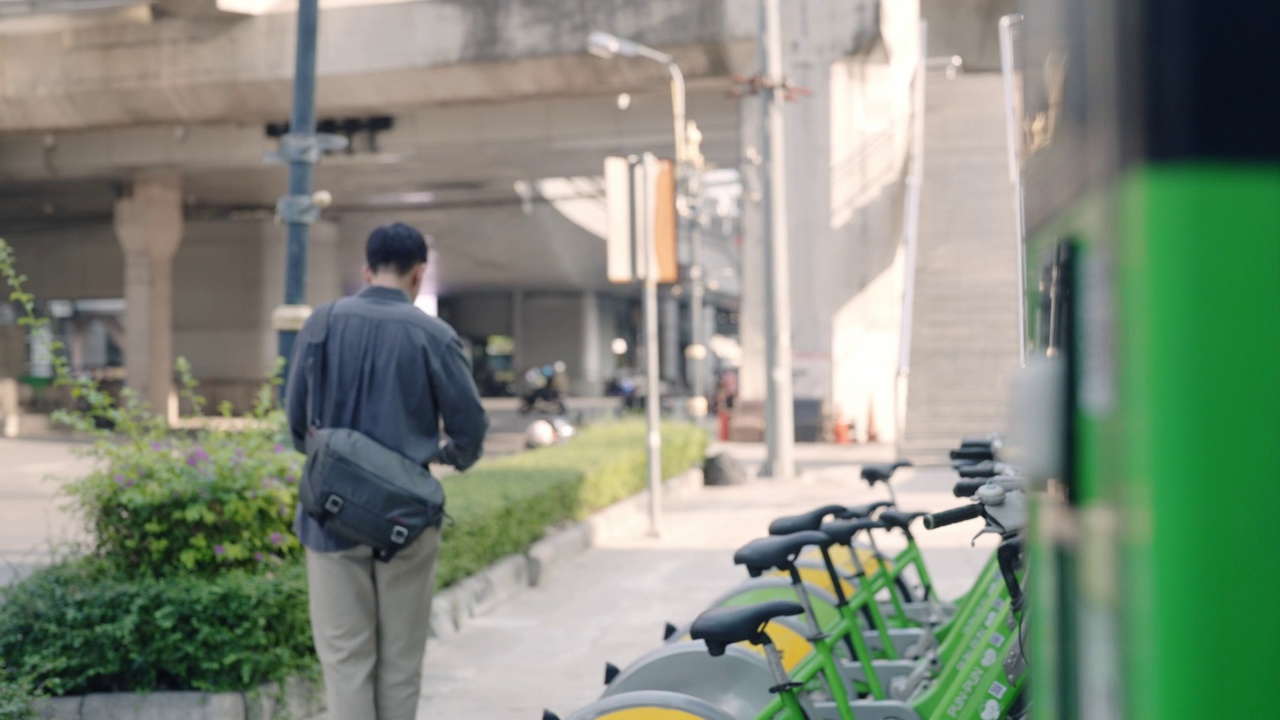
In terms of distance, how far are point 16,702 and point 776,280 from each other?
1474 cm

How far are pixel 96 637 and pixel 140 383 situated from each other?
110ft

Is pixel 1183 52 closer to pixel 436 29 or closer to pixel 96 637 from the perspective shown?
pixel 96 637

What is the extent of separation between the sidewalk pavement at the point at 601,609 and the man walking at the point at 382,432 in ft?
6.16

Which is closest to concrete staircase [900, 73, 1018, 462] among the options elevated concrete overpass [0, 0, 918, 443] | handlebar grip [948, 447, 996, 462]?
elevated concrete overpass [0, 0, 918, 443]

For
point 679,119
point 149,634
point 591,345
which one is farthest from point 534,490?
point 591,345

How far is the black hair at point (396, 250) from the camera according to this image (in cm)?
426

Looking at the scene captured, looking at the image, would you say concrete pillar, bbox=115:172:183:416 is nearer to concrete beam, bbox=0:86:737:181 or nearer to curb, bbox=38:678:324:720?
concrete beam, bbox=0:86:737:181

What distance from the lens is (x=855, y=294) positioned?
27172mm

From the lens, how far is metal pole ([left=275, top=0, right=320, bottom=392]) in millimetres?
7504

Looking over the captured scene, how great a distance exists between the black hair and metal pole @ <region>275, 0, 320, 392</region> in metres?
3.22

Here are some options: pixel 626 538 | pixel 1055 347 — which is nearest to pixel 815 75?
pixel 626 538

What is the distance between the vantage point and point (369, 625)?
165 inches

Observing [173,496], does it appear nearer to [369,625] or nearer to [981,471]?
[369,625]

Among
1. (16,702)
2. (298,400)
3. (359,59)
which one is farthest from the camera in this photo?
(359,59)
